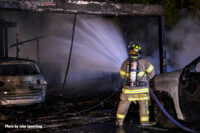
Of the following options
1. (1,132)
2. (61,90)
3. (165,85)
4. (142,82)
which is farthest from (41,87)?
(61,90)

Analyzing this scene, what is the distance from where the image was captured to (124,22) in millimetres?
13133

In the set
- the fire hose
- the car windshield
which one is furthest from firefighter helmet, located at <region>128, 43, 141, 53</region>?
the car windshield

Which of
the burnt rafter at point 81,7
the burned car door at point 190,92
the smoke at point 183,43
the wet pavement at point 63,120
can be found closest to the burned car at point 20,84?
the wet pavement at point 63,120

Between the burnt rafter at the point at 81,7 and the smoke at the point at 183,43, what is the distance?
3.34 meters

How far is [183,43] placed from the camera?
476 inches

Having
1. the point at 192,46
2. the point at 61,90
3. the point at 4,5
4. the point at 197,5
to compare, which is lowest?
the point at 61,90

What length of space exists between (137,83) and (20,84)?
11.8 feet

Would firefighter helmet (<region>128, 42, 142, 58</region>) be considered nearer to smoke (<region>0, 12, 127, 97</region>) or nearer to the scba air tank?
the scba air tank

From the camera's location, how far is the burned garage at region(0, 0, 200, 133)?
197 inches

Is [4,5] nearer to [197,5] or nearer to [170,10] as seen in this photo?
[170,10]

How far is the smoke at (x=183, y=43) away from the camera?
11703mm

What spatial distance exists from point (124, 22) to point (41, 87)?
7.04 meters

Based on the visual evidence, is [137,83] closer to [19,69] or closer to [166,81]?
[166,81]

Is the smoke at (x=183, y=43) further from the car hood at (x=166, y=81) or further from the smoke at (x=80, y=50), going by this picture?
the car hood at (x=166, y=81)
